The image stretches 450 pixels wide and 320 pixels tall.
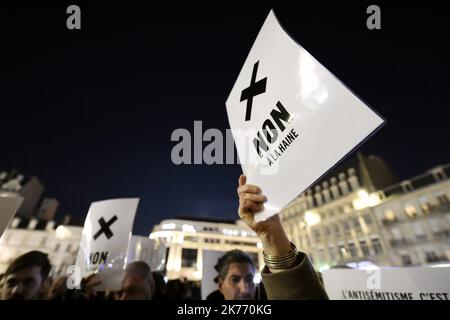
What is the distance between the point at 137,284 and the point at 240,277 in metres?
1.61

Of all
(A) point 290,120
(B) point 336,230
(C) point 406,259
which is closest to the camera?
(A) point 290,120

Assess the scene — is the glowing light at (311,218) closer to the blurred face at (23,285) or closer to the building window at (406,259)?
the building window at (406,259)

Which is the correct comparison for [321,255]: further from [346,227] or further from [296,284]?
[296,284]

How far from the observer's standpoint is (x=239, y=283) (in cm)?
355

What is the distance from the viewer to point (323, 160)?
1051 mm

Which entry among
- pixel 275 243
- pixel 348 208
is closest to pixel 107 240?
pixel 275 243

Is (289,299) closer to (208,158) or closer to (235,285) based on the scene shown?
(208,158)

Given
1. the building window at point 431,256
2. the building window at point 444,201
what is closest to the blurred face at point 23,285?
the building window at point 431,256

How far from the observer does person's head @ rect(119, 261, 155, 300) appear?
3.57 metres

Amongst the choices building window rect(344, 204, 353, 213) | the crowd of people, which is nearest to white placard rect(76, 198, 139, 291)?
the crowd of people
